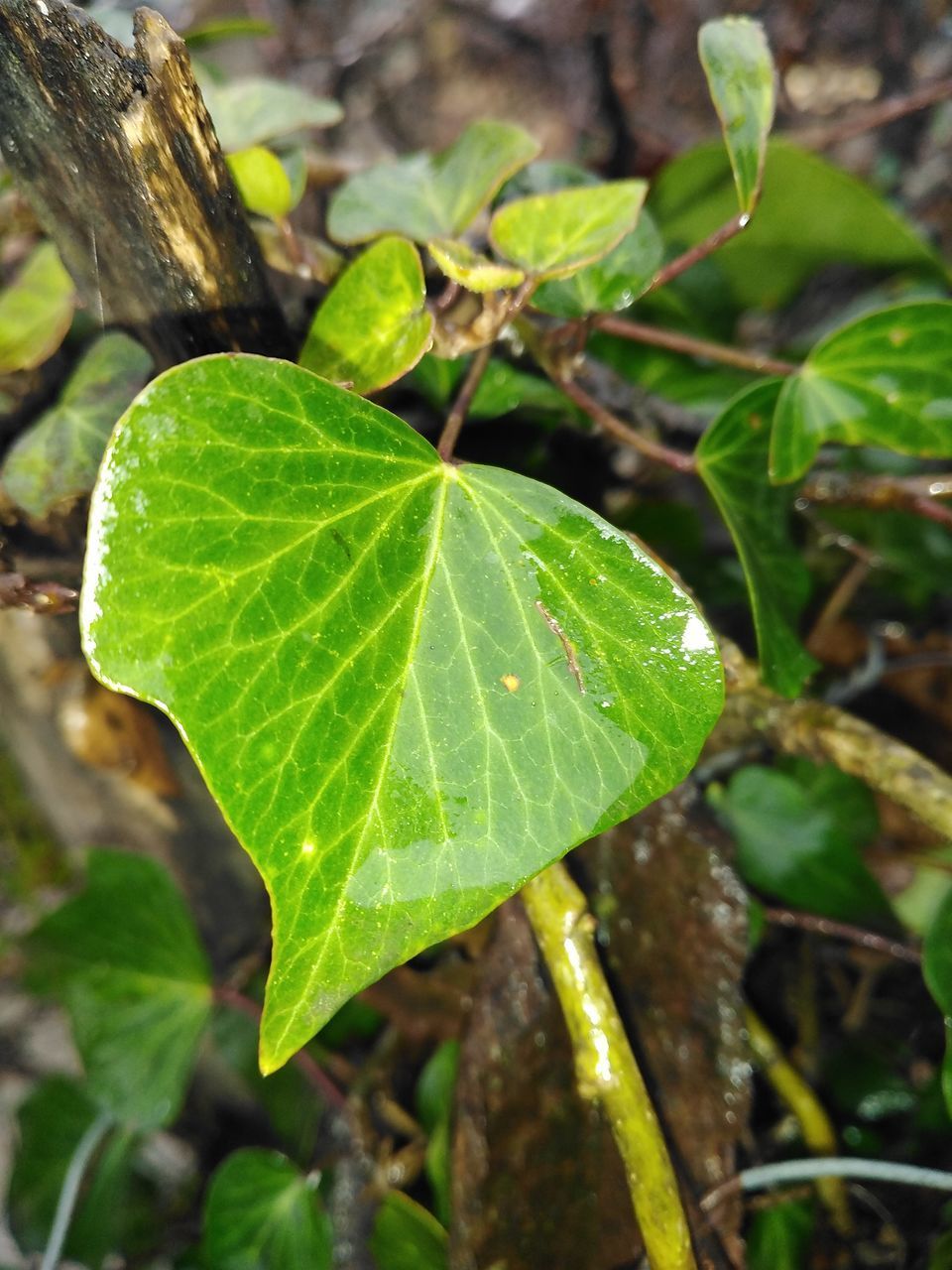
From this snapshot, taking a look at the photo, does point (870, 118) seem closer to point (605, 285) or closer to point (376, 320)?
point (605, 285)

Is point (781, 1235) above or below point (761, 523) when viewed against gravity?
below

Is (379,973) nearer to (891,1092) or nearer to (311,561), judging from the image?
(311,561)

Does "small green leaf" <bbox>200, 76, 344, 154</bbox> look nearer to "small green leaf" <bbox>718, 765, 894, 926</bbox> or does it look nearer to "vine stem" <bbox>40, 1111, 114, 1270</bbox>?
"small green leaf" <bbox>718, 765, 894, 926</bbox>

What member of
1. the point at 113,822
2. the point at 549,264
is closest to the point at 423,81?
the point at 549,264

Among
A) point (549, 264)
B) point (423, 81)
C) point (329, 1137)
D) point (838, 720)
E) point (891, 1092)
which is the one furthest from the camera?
point (423, 81)

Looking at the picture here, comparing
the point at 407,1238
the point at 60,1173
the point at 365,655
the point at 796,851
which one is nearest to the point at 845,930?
the point at 796,851

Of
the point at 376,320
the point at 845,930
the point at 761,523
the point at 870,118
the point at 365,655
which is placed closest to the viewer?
the point at 365,655

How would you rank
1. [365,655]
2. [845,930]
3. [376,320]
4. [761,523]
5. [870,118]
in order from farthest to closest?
[870,118] → [845,930] → [761,523] → [376,320] → [365,655]
